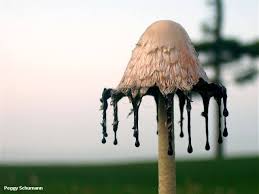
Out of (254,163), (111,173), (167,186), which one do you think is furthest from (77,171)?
(167,186)

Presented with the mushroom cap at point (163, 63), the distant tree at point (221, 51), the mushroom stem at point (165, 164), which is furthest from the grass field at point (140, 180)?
the mushroom cap at point (163, 63)

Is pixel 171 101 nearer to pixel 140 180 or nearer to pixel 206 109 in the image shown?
pixel 206 109

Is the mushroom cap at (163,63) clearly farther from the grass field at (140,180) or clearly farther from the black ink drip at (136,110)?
the grass field at (140,180)

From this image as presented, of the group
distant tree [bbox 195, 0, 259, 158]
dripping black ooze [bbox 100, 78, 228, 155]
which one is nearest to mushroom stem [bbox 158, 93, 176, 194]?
dripping black ooze [bbox 100, 78, 228, 155]

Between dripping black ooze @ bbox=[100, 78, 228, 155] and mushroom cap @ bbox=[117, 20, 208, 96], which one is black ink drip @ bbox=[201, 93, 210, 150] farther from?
mushroom cap @ bbox=[117, 20, 208, 96]

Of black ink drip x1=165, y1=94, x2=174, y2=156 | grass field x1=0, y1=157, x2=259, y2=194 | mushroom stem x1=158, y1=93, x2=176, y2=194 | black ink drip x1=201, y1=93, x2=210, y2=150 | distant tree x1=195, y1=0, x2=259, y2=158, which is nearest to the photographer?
black ink drip x1=165, y1=94, x2=174, y2=156

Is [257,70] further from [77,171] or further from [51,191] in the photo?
[51,191]
